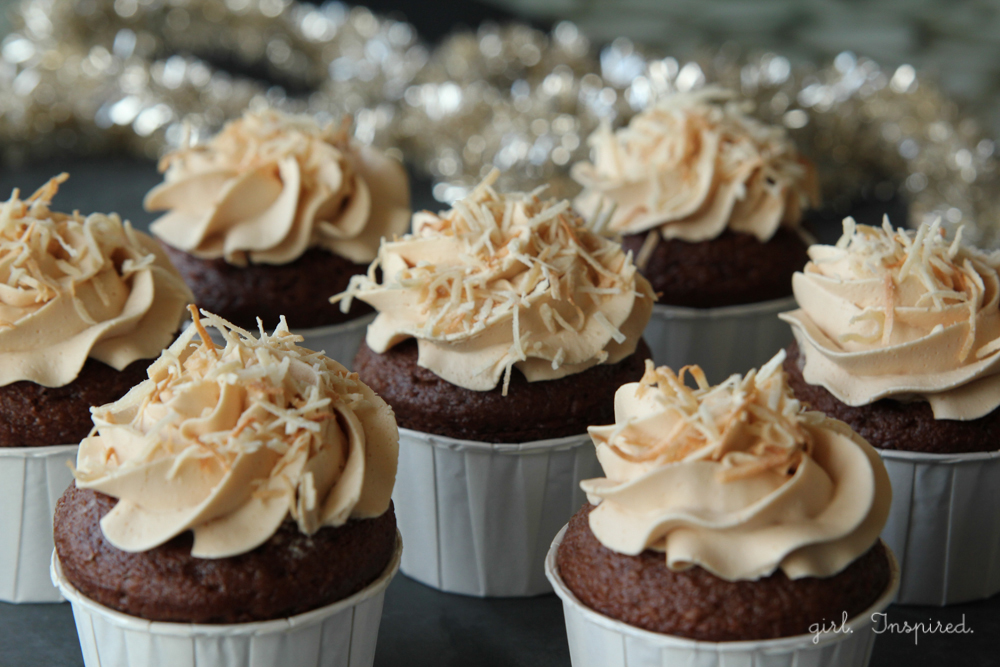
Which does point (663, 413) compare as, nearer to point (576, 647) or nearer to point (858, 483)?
point (858, 483)

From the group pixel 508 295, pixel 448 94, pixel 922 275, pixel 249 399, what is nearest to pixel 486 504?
pixel 508 295

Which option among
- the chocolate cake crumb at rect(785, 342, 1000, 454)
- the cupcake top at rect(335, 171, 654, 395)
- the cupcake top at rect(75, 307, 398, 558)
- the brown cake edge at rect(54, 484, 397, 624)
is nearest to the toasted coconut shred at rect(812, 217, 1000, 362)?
the chocolate cake crumb at rect(785, 342, 1000, 454)

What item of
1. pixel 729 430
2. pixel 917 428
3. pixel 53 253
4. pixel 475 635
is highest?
pixel 729 430

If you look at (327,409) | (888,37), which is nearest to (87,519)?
(327,409)

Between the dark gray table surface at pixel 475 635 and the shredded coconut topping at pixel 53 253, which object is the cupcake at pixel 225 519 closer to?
the dark gray table surface at pixel 475 635

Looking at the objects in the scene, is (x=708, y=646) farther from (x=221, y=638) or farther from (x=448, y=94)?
(x=448, y=94)

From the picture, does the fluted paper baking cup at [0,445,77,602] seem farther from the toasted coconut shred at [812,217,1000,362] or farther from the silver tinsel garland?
the silver tinsel garland
